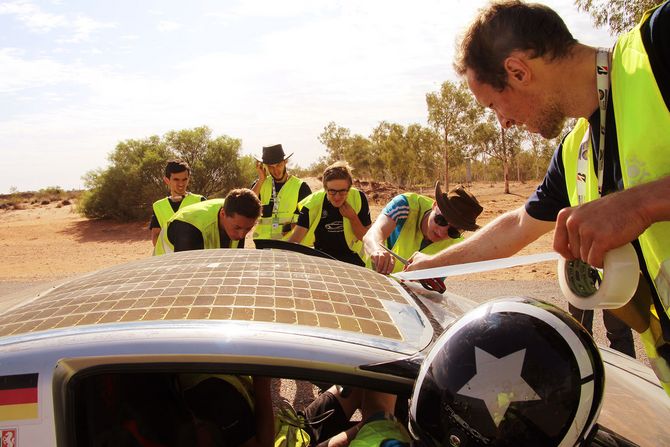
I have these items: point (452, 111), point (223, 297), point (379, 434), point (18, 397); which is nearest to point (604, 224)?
point (379, 434)

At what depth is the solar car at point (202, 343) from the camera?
4.66 feet

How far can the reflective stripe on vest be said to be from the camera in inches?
68.3

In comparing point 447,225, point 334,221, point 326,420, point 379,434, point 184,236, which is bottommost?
point 326,420

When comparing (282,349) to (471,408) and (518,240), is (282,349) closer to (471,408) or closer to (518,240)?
(471,408)

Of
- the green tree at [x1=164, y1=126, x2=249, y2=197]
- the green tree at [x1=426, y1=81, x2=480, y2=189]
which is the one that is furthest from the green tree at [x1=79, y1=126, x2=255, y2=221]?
the green tree at [x1=426, y1=81, x2=480, y2=189]

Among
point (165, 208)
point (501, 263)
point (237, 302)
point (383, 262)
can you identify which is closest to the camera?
point (501, 263)

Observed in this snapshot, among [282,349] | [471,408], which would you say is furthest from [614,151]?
[282,349]

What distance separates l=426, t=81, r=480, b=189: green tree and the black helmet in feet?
102

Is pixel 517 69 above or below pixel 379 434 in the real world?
above

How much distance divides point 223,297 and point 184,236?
2169 mm

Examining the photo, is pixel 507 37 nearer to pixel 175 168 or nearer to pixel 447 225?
pixel 447 225

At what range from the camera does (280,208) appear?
239 inches

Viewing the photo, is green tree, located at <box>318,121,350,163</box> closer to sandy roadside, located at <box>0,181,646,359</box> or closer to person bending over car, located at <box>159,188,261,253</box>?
sandy roadside, located at <box>0,181,646,359</box>

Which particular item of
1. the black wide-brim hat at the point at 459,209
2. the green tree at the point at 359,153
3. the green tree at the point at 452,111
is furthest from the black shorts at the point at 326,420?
the green tree at the point at 359,153
